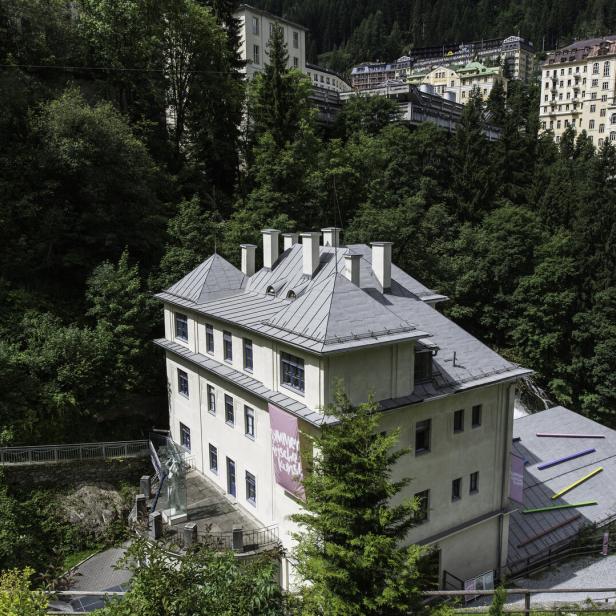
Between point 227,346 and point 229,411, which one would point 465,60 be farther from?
point 229,411

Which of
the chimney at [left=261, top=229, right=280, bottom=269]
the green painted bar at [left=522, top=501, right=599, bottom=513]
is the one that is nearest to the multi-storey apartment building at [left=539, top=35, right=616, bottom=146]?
the green painted bar at [left=522, top=501, right=599, bottom=513]

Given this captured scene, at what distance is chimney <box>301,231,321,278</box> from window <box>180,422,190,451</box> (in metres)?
10.8

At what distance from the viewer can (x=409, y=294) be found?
85.3ft

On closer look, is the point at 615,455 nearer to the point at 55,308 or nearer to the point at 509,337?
the point at 509,337

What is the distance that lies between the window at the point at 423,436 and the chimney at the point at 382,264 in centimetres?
594

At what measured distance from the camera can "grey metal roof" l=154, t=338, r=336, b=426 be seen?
786 inches

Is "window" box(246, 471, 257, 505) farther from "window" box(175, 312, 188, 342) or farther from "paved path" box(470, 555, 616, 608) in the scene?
"paved path" box(470, 555, 616, 608)

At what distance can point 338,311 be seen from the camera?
67.1ft

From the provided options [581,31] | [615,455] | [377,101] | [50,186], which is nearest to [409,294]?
[615,455]

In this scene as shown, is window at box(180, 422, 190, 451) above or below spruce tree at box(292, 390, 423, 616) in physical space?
below

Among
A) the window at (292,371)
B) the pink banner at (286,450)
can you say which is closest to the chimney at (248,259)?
the window at (292,371)

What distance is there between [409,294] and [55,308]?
68.7 feet

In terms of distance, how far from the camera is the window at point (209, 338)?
27703 millimetres

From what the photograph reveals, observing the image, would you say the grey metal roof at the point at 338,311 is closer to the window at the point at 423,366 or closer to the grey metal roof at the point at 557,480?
the window at the point at 423,366
